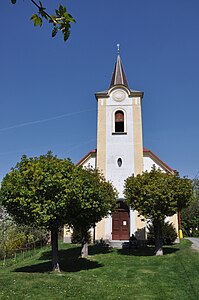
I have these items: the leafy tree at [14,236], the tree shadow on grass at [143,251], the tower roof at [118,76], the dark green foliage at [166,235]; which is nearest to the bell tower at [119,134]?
the tower roof at [118,76]

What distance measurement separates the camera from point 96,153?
28062mm

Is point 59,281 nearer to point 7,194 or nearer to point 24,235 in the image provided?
point 7,194

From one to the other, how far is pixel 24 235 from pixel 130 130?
13854 mm

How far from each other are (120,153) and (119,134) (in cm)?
190

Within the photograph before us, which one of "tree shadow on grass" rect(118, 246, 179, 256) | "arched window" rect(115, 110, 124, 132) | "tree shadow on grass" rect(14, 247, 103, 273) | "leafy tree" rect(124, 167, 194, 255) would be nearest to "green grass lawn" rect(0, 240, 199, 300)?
"tree shadow on grass" rect(14, 247, 103, 273)

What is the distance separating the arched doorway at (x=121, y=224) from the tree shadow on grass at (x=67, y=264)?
4.30 meters

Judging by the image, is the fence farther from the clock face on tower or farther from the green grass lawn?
the clock face on tower

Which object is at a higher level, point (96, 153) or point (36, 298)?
point (96, 153)

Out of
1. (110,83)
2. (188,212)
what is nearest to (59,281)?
(110,83)

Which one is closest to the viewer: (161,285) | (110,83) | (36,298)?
(36,298)

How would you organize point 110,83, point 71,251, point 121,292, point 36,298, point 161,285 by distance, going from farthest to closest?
1. point 110,83
2. point 71,251
3. point 161,285
4. point 121,292
5. point 36,298

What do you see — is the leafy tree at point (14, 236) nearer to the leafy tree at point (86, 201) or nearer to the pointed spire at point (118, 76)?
the leafy tree at point (86, 201)

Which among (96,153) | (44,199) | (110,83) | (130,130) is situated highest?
(110,83)

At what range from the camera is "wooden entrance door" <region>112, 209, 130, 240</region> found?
25156 mm
